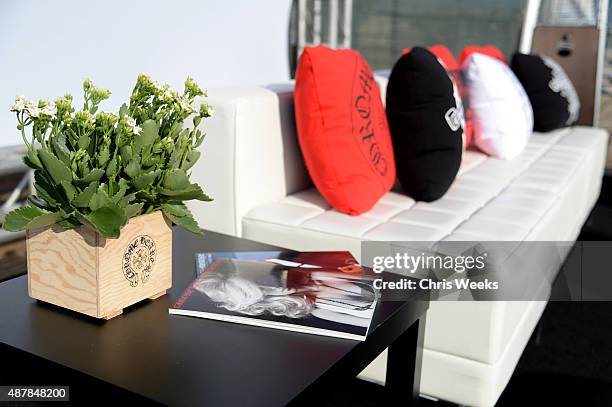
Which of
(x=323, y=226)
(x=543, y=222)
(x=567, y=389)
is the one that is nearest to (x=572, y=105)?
(x=543, y=222)

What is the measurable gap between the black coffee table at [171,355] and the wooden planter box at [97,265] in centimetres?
3

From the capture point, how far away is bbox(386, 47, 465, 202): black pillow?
2.13 metres

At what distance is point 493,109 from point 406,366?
5.92 feet

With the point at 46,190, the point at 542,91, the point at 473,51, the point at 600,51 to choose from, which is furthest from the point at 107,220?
the point at 600,51

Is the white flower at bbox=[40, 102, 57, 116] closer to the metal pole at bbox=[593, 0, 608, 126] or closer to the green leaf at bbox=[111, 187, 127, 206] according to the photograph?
the green leaf at bbox=[111, 187, 127, 206]

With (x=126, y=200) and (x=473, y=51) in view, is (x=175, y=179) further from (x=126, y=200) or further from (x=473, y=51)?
(x=473, y=51)

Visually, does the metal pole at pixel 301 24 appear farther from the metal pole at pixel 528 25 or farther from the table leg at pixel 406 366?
the table leg at pixel 406 366

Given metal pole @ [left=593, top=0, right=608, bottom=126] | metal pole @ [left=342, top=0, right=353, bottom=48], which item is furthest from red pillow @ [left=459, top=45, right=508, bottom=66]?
metal pole @ [left=342, top=0, right=353, bottom=48]

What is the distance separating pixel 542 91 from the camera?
3607 mm

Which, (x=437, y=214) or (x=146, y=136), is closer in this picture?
(x=146, y=136)

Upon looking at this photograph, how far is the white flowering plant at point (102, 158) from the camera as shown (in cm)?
101

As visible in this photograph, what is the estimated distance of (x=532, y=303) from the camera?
1995 millimetres

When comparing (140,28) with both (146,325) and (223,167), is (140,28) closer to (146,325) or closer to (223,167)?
(223,167)

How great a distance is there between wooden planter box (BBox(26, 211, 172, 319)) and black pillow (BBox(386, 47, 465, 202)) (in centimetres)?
115
